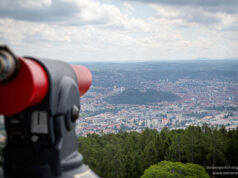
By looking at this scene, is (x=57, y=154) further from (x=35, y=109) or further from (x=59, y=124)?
(x=35, y=109)

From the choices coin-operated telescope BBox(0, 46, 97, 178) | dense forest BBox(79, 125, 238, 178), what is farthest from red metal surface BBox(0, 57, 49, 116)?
dense forest BBox(79, 125, 238, 178)

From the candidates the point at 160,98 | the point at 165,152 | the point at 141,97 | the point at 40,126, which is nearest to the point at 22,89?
the point at 40,126

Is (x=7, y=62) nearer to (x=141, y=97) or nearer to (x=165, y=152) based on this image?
(x=165, y=152)

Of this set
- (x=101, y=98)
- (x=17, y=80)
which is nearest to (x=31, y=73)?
(x=17, y=80)

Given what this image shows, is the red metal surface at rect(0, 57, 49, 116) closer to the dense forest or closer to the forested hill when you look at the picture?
the dense forest

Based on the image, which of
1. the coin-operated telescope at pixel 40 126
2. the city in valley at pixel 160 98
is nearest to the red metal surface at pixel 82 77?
the coin-operated telescope at pixel 40 126

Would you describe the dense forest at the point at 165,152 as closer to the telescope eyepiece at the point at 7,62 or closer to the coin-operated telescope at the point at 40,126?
the coin-operated telescope at the point at 40,126

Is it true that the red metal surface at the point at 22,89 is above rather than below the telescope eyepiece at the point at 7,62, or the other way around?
below
